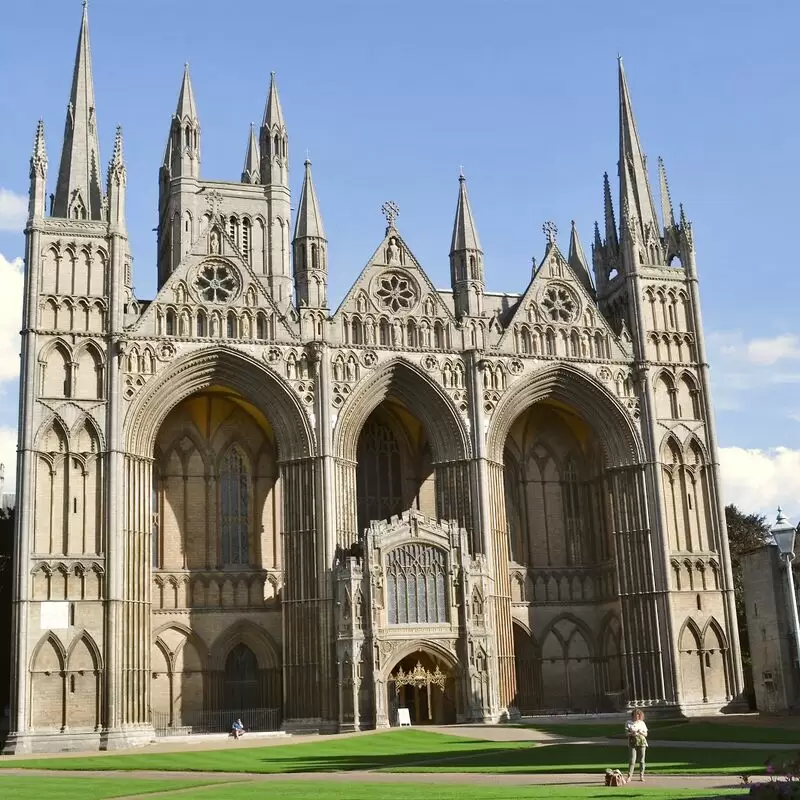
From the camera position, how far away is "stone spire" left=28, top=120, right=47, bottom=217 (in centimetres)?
4322

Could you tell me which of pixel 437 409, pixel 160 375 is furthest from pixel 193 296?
pixel 437 409

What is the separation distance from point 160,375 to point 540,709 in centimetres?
Answer: 2117

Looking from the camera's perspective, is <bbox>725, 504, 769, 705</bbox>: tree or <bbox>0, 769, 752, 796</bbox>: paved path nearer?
<bbox>0, 769, 752, 796</bbox>: paved path

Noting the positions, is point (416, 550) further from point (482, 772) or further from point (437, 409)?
point (482, 772)

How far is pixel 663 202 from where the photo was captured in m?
53.2

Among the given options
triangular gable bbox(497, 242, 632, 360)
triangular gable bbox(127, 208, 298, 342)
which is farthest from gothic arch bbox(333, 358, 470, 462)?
triangular gable bbox(497, 242, 632, 360)

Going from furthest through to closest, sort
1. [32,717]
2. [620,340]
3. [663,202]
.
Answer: [663,202]
[620,340]
[32,717]

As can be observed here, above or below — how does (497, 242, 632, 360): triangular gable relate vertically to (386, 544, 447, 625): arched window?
above

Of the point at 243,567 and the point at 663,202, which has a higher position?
the point at 663,202

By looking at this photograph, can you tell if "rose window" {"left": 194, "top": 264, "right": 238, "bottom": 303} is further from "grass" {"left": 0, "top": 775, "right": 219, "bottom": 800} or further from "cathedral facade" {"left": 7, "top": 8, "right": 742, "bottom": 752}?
"grass" {"left": 0, "top": 775, "right": 219, "bottom": 800}

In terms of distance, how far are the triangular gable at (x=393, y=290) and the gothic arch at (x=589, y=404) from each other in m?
4.51

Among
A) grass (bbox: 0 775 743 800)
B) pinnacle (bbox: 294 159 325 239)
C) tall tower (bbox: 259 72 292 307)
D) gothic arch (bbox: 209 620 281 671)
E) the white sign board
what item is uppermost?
tall tower (bbox: 259 72 292 307)

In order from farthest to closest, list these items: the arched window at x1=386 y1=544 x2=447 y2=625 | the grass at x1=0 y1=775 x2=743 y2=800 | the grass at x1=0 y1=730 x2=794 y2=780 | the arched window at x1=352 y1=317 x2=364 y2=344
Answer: the arched window at x1=352 y1=317 x2=364 y2=344
the arched window at x1=386 y1=544 x2=447 y2=625
the grass at x1=0 y1=730 x2=794 y2=780
the grass at x1=0 y1=775 x2=743 y2=800

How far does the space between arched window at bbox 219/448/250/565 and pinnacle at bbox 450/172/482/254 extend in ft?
42.3
